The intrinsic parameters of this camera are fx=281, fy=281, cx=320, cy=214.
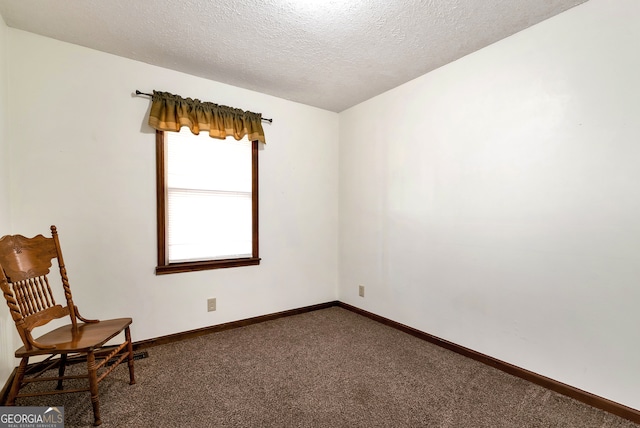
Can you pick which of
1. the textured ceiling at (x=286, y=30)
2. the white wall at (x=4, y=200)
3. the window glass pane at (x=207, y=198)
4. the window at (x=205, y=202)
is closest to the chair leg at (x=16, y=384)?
the white wall at (x=4, y=200)

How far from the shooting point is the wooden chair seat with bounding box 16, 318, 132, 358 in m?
1.51

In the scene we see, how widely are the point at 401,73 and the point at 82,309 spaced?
133 inches

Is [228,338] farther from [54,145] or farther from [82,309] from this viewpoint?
[54,145]

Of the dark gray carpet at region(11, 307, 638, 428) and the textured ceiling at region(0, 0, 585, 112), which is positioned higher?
the textured ceiling at region(0, 0, 585, 112)

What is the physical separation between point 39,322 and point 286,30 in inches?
95.4

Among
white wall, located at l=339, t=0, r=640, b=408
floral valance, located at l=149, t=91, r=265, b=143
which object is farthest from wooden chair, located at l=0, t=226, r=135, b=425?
white wall, located at l=339, t=0, r=640, b=408

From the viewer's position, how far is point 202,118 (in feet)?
8.65

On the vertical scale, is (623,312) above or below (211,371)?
above

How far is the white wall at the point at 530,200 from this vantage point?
5.41ft

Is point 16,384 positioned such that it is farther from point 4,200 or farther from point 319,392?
point 319,392

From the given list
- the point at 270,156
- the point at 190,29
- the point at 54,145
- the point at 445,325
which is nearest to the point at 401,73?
the point at 270,156

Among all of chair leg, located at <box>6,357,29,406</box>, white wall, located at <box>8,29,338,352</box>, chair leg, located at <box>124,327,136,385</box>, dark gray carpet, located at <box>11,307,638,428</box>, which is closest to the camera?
chair leg, located at <box>6,357,29,406</box>

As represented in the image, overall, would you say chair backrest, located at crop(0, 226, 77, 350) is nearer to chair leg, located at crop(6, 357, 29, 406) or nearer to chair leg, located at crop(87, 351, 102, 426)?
chair leg, located at crop(6, 357, 29, 406)

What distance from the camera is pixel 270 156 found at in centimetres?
316
